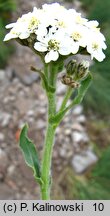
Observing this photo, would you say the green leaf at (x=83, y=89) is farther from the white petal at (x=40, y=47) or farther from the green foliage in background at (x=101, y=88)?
the green foliage in background at (x=101, y=88)

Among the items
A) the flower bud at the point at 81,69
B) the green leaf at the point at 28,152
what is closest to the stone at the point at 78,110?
the green leaf at the point at 28,152

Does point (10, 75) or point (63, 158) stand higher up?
point (10, 75)

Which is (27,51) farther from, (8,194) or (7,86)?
(8,194)

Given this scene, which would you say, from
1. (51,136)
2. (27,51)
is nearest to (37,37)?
(51,136)

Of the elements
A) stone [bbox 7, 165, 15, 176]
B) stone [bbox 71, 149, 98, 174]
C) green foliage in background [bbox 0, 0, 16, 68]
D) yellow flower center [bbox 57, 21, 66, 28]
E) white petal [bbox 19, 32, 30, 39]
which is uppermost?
green foliage in background [bbox 0, 0, 16, 68]

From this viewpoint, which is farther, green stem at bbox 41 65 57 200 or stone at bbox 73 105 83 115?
stone at bbox 73 105 83 115

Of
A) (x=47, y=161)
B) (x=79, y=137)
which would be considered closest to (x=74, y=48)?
(x=47, y=161)

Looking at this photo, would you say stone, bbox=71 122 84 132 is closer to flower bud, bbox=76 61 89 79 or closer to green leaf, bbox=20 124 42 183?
green leaf, bbox=20 124 42 183

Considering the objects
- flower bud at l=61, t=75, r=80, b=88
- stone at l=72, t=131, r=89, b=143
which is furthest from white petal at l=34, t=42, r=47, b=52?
stone at l=72, t=131, r=89, b=143

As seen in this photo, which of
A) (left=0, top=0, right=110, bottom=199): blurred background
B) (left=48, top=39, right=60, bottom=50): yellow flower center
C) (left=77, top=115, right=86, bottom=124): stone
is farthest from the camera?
(left=77, top=115, right=86, bottom=124): stone
